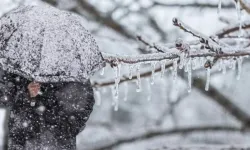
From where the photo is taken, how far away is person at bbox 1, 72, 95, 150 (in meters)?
0.91

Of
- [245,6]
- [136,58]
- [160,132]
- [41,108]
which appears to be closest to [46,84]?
[41,108]

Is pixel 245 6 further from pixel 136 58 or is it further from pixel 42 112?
pixel 42 112

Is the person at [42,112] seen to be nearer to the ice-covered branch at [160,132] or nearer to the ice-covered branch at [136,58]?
the ice-covered branch at [136,58]

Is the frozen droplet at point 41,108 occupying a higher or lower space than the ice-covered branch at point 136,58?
lower

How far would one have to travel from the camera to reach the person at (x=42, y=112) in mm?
907

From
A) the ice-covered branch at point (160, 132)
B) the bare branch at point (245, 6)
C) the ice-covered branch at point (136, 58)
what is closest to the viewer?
the ice-covered branch at point (136, 58)

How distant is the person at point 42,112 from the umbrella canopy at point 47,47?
2cm

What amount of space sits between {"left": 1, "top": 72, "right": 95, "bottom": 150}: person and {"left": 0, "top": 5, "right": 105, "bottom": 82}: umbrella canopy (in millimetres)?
19

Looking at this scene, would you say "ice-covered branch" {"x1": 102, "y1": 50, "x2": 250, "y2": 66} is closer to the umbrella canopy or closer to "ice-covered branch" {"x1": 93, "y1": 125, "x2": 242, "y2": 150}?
the umbrella canopy

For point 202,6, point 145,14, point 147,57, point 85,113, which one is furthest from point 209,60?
point 145,14

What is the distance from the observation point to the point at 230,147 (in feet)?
5.35

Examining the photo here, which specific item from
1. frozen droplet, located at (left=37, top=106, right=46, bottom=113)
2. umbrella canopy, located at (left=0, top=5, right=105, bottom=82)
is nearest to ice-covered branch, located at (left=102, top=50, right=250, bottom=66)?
umbrella canopy, located at (left=0, top=5, right=105, bottom=82)

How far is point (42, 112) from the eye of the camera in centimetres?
91

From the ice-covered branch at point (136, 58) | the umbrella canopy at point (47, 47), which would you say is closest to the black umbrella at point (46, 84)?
the umbrella canopy at point (47, 47)
